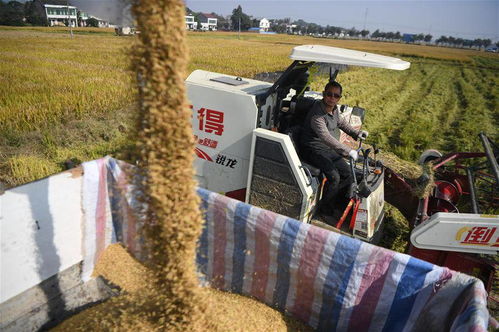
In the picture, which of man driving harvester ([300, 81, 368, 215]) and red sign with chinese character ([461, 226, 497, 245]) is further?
man driving harvester ([300, 81, 368, 215])

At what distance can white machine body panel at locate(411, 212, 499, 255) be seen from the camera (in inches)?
106

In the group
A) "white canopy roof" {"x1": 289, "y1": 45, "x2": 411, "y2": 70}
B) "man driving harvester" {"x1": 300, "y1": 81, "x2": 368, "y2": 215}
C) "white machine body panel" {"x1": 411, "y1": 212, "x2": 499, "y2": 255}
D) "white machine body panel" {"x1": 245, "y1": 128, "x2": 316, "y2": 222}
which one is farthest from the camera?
"man driving harvester" {"x1": 300, "y1": 81, "x2": 368, "y2": 215}

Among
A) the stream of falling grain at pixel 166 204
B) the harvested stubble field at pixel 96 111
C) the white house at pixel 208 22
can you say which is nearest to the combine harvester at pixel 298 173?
the harvested stubble field at pixel 96 111

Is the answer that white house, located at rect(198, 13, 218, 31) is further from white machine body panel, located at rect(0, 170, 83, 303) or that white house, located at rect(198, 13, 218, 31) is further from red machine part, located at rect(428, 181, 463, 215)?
white machine body panel, located at rect(0, 170, 83, 303)

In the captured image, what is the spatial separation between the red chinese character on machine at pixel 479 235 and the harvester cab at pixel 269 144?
0.87 metres

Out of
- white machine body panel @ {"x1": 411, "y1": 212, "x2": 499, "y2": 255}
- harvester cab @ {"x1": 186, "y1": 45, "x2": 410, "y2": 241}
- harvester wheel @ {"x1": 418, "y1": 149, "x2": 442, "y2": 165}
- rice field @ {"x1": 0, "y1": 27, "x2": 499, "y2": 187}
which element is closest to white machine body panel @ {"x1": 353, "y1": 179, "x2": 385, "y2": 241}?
harvester cab @ {"x1": 186, "y1": 45, "x2": 410, "y2": 241}

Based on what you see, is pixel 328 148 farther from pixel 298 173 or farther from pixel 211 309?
pixel 211 309

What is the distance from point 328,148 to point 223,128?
128 centimetres

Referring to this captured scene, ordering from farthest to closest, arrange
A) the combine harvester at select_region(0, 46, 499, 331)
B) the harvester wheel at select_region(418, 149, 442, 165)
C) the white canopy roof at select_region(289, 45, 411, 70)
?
the harvester wheel at select_region(418, 149, 442, 165) → the white canopy roof at select_region(289, 45, 411, 70) → the combine harvester at select_region(0, 46, 499, 331)

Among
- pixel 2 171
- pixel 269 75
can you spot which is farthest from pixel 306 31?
pixel 2 171

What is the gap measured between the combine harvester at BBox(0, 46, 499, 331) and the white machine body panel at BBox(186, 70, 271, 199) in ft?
0.04

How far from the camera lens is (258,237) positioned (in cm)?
277

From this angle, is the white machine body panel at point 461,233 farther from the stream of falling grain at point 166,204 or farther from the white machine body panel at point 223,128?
the white machine body panel at point 223,128

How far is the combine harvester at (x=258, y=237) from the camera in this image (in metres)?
2.36
